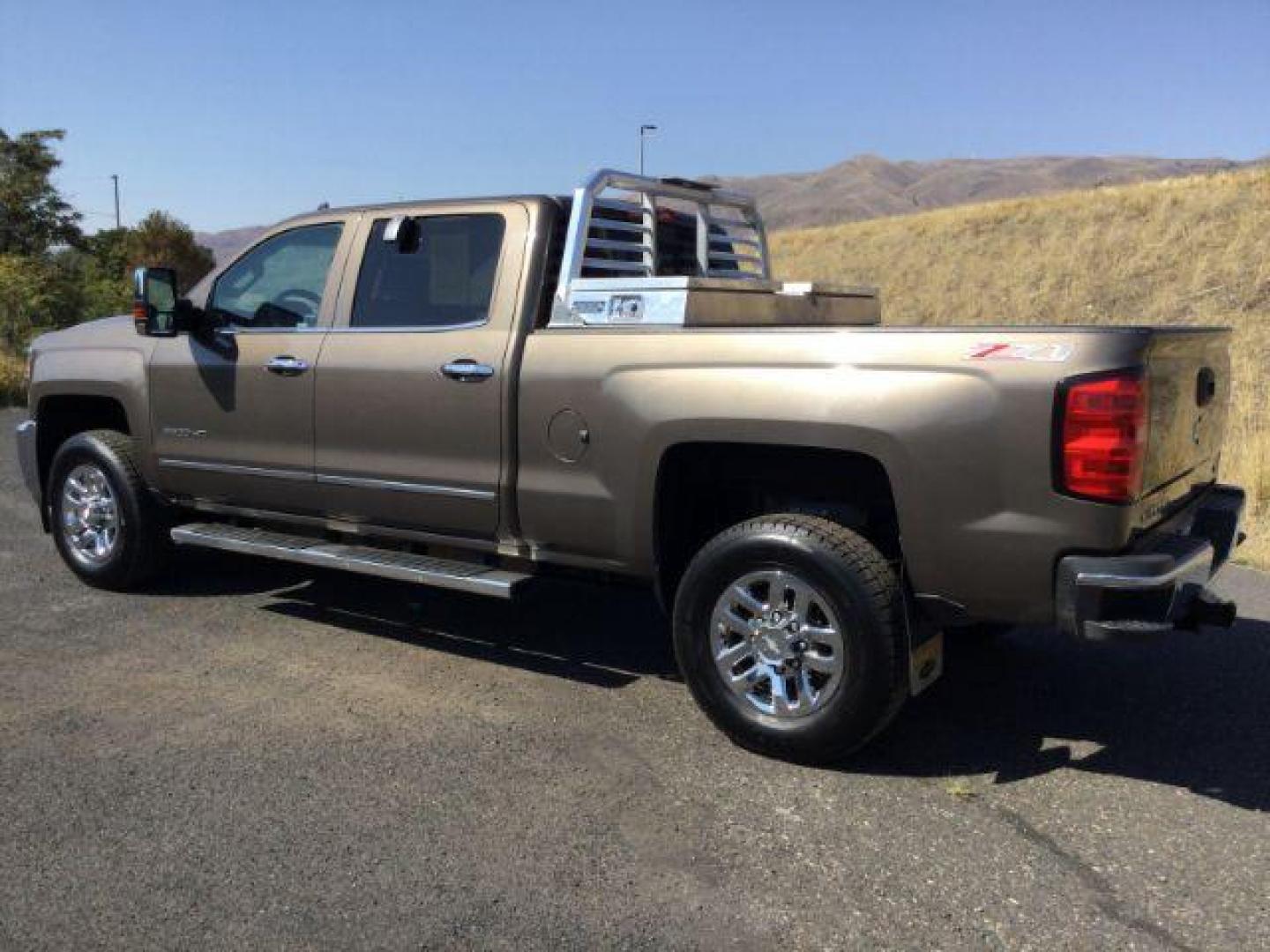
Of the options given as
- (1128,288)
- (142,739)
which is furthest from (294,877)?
(1128,288)

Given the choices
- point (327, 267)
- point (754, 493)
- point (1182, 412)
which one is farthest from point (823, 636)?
point (327, 267)

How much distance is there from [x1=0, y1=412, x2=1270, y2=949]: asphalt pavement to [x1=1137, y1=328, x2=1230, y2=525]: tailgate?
1010 mm

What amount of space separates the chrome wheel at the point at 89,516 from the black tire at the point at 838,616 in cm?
368

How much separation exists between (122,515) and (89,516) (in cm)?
33

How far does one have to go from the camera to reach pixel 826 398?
3785 mm

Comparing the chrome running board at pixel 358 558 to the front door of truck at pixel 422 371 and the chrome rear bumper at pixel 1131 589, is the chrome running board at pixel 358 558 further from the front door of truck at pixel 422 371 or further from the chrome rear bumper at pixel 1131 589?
the chrome rear bumper at pixel 1131 589

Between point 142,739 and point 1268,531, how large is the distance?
23.7 ft

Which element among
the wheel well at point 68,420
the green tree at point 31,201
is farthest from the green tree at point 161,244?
the wheel well at point 68,420

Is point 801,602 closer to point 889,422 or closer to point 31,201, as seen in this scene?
point 889,422

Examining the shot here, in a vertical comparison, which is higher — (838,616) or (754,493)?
(754,493)

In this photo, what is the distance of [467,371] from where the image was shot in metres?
4.66

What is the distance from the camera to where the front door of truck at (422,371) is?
15.4 feet

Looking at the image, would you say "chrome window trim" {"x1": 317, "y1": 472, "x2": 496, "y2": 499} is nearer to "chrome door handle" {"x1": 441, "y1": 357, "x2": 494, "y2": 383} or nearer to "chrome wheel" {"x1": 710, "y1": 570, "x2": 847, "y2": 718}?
"chrome door handle" {"x1": 441, "y1": 357, "x2": 494, "y2": 383}

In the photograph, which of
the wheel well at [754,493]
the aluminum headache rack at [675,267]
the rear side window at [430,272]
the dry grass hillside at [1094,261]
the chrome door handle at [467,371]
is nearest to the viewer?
the wheel well at [754,493]
